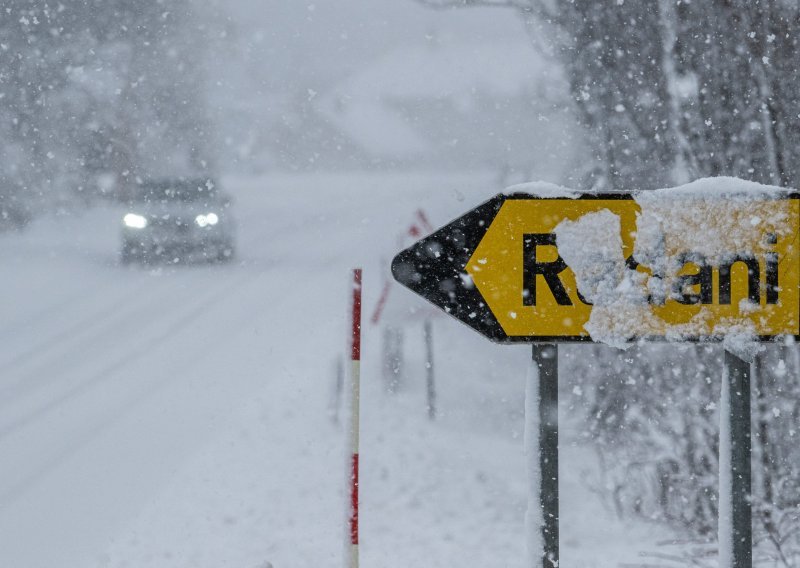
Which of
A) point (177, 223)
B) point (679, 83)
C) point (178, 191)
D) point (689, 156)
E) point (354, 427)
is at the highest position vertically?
point (178, 191)

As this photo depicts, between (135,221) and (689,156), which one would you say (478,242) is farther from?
(135,221)

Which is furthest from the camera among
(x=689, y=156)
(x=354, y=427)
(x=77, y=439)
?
(x=77, y=439)

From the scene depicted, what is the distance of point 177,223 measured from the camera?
16078 mm

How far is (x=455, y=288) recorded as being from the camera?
242 cm

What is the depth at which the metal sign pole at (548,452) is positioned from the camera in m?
2.36

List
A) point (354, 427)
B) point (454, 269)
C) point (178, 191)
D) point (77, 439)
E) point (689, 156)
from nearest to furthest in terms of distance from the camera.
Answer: point (454, 269) → point (354, 427) → point (689, 156) → point (77, 439) → point (178, 191)

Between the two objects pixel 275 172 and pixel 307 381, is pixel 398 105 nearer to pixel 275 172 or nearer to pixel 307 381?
pixel 275 172

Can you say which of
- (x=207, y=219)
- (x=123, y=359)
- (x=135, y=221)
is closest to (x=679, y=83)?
(x=123, y=359)

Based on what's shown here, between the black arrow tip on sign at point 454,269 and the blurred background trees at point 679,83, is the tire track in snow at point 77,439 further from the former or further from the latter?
the blurred background trees at point 679,83

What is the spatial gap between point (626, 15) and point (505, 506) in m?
3.29

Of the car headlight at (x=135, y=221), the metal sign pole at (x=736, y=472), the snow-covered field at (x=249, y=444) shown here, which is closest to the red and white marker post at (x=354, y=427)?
the snow-covered field at (x=249, y=444)

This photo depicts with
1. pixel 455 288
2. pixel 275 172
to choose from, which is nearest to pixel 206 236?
pixel 455 288

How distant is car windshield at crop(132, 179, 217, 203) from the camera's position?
16.1 m

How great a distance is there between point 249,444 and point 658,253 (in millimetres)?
4797
